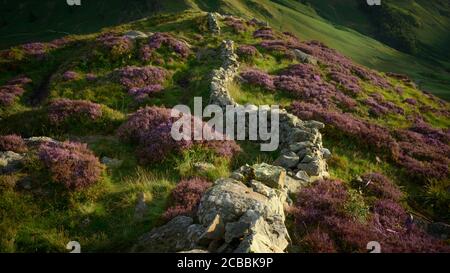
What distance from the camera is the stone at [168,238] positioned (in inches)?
344

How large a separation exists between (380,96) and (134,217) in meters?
27.7

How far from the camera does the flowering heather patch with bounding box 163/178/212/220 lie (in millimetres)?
9977

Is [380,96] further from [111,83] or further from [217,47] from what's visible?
[111,83]

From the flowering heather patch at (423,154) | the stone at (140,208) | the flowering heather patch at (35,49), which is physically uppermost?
the flowering heather patch at (35,49)

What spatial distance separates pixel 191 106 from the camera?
2191 cm

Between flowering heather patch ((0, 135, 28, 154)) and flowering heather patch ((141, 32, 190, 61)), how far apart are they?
1778 cm

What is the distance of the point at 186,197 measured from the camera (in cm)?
1062

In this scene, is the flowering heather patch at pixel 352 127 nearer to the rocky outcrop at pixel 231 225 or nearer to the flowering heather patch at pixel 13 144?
the rocky outcrop at pixel 231 225

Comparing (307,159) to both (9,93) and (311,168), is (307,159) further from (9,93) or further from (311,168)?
(9,93)

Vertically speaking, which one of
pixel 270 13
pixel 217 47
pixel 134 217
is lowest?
pixel 134 217

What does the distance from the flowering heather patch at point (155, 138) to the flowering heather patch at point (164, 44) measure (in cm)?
1534

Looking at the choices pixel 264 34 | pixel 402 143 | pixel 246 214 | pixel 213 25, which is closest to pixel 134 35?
pixel 213 25

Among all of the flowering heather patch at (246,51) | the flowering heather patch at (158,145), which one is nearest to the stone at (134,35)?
the flowering heather patch at (246,51)
